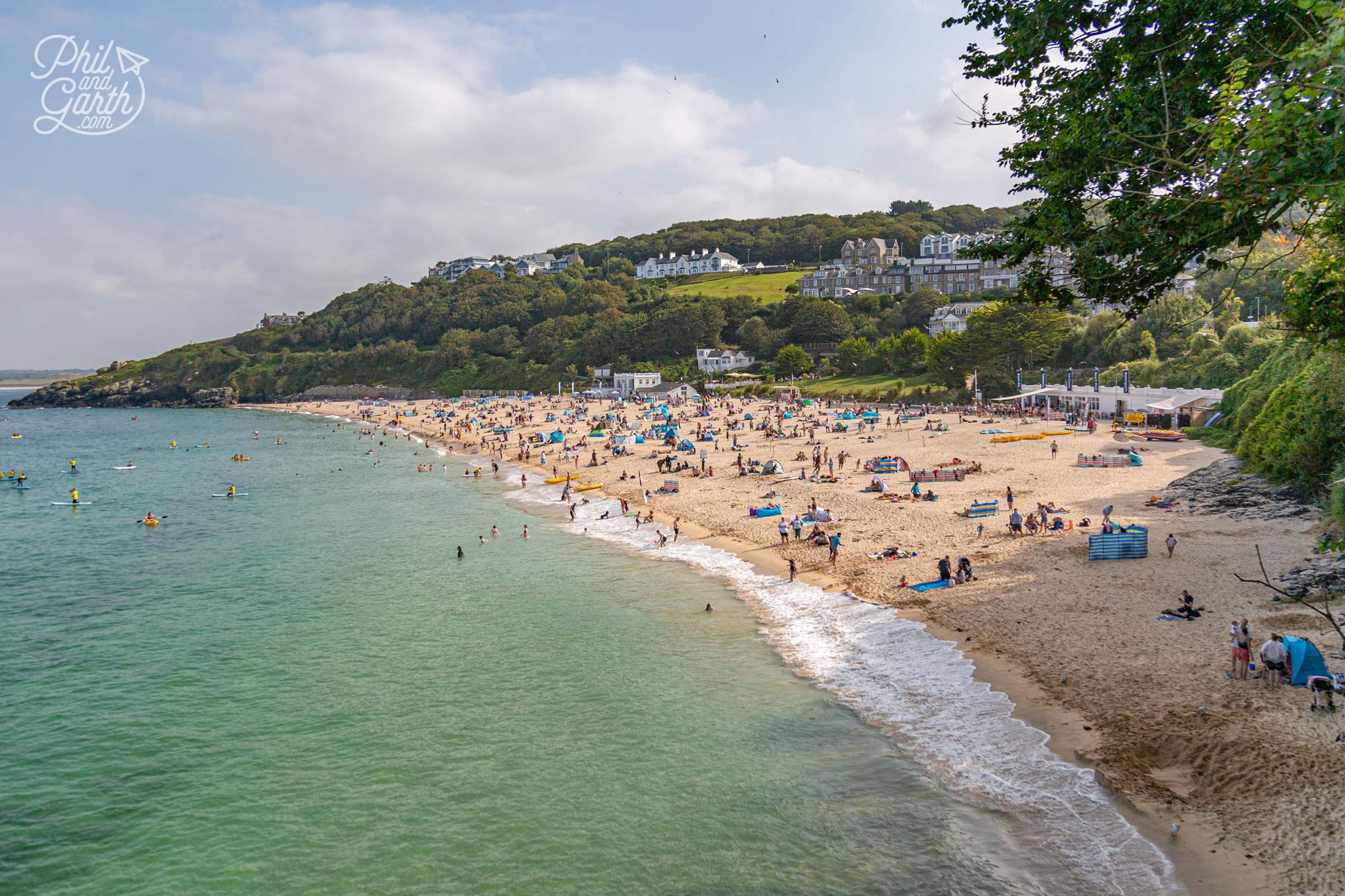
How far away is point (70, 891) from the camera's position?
35.6 ft

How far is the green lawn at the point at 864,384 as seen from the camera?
257 ft

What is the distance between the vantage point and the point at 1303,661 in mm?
12992

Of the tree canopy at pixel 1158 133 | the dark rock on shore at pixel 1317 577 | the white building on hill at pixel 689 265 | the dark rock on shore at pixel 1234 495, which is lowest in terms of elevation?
the dark rock on shore at pixel 1317 577

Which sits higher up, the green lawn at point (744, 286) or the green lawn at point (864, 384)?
the green lawn at point (744, 286)

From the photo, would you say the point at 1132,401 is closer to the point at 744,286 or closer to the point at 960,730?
the point at 960,730

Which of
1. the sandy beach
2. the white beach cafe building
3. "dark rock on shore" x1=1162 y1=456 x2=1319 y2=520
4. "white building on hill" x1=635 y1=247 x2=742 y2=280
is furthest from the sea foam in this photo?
"white building on hill" x1=635 y1=247 x2=742 y2=280

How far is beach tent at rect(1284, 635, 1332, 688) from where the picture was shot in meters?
12.9

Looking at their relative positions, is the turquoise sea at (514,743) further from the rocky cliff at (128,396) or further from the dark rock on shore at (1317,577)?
the rocky cliff at (128,396)

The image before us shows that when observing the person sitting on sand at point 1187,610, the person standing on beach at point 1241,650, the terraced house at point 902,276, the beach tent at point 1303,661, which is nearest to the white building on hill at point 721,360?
the terraced house at point 902,276


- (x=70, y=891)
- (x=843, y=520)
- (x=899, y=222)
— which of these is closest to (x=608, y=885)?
(x=70, y=891)

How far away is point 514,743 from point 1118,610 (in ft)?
42.8

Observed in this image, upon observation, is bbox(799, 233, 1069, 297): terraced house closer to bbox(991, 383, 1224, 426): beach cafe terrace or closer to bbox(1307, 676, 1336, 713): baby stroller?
bbox(991, 383, 1224, 426): beach cafe terrace

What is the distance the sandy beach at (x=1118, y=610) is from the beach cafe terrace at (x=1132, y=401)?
680 cm

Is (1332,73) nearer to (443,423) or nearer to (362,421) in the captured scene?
(443,423)
